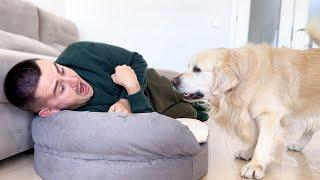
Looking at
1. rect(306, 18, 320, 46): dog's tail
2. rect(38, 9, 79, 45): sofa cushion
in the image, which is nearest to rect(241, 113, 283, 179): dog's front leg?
rect(306, 18, 320, 46): dog's tail

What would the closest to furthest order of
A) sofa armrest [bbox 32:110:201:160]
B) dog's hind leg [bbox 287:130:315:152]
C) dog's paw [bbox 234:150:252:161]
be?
sofa armrest [bbox 32:110:201:160] → dog's paw [bbox 234:150:252:161] → dog's hind leg [bbox 287:130:315:152]

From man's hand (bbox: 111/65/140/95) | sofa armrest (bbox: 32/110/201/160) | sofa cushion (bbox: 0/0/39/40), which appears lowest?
sofa armrest (bbox: 32/110/201/160)

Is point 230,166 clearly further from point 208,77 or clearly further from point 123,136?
point 123,136

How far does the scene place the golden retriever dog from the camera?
164 centimetres

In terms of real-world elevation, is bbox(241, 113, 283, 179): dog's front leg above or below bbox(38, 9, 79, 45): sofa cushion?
below

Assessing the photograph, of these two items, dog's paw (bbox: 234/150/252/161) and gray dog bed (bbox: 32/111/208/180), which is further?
dog's paw (bbox: 234/150/252/161)

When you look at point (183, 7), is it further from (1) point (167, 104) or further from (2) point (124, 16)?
(1) point (167, 104)

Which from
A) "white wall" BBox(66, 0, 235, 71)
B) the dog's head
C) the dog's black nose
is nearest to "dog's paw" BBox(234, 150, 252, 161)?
the dog's head

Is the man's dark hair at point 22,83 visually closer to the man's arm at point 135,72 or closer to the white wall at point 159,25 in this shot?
the man's arm at point 135,72

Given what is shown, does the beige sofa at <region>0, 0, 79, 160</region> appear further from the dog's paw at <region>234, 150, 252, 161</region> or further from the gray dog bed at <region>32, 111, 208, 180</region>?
the dog's paw at <region>234, 150, 252, 161</region>

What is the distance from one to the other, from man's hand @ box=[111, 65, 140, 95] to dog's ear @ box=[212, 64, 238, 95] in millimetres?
398

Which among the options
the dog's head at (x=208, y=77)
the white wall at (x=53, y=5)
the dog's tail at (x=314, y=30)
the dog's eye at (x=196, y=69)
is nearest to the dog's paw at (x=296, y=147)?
the dog's tail at (x=314, y=30)

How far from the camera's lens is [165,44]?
4.75m

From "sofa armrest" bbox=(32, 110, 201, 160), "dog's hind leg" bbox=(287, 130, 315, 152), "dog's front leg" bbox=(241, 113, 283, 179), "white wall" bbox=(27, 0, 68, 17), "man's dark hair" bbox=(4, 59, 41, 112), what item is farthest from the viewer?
"white wall" bbox=(27, 0, 68, 17)
